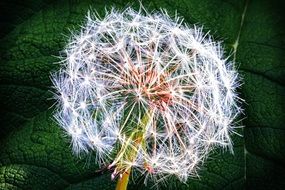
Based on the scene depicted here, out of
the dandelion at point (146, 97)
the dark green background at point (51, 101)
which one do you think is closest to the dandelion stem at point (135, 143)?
the dandelion at point (146, 97)

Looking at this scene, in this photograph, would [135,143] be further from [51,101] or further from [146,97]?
[51,101]

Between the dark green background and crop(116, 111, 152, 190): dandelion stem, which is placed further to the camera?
the dark green background

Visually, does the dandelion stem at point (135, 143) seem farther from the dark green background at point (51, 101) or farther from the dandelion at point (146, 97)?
the dark green background at point (51, 101)

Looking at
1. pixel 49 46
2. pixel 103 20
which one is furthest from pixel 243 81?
pixel 49 46

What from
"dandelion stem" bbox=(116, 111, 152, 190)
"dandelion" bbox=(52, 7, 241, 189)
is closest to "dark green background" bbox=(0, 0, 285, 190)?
"dandelion" bbox=(52, 7, 241, 189)

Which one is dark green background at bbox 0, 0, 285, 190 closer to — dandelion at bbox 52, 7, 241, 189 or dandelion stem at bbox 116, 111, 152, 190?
dandelion at bbox 52, 7, 241, 189
